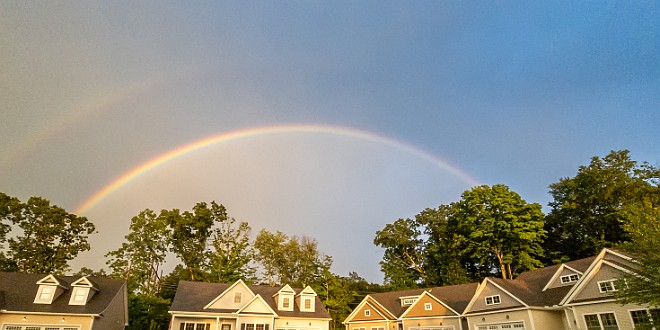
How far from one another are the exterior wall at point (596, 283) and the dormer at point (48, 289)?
36.4m

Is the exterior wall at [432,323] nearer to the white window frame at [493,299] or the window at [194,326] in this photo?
the white window frame at [493,299]

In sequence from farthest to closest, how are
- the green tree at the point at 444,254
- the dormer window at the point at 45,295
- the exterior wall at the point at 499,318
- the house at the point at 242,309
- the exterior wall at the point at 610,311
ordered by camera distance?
the green tree at the point at 444,254
the house at the point at 242,309
the dormer window at the point at 45,295
the exterior wall at the point at 499,318
the exterior wall at the point at 610,311

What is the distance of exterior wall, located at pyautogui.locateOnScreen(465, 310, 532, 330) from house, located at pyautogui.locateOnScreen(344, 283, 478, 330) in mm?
1700

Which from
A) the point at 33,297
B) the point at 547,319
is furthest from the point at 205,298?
the point at 547,319

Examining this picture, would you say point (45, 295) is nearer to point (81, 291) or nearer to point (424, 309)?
point (81, 291)

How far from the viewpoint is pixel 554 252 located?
1855 inches

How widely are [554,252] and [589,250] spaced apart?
3679mm

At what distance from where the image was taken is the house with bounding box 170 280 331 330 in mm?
31656

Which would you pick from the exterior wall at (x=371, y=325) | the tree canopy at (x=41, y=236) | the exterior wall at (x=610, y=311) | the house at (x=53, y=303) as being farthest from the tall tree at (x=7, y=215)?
the exterior wall at (x=610, y=311)

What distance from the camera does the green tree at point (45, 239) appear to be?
1770 inches

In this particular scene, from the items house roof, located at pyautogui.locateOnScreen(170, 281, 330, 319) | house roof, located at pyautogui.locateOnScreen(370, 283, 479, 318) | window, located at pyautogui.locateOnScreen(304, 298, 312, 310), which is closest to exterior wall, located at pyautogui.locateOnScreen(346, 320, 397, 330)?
house roof, located at pyautogui.locateOnScreen(370, 283, 479, 318)

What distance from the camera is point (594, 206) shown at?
45.3 m

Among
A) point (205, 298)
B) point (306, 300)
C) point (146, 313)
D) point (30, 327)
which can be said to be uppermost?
point (306, 300)

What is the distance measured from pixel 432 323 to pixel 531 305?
9759mm
